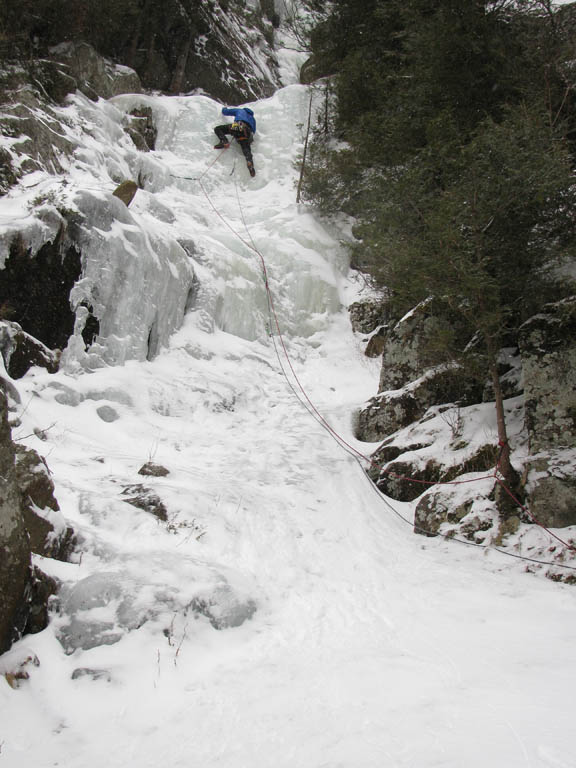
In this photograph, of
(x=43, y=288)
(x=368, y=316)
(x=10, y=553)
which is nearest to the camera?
(x=10, y=553)

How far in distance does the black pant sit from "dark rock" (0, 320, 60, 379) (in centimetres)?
1069

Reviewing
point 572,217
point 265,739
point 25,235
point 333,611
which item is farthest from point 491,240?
point 25,235

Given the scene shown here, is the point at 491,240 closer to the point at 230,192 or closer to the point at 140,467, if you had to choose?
the point at 140,467

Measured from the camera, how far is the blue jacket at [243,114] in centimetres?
1525

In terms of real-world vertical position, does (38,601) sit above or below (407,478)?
below

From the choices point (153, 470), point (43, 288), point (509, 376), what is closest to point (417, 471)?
point (509, 376)

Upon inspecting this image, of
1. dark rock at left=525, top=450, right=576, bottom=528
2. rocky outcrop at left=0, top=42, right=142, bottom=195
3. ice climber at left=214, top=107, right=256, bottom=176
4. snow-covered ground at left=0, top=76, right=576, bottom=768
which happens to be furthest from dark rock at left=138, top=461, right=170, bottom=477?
ice climber at left=214, top=107, right=256, bottom=176

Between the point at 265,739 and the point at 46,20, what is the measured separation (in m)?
15.0

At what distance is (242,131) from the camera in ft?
48.7

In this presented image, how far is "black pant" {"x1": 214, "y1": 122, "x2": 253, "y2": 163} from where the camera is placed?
14849 millimetres

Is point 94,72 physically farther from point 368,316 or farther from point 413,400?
point 413,400

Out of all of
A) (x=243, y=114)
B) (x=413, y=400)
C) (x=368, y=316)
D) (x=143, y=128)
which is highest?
(x=243, y=114)

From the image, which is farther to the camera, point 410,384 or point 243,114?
point 243,114

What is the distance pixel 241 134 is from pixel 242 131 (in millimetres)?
117
